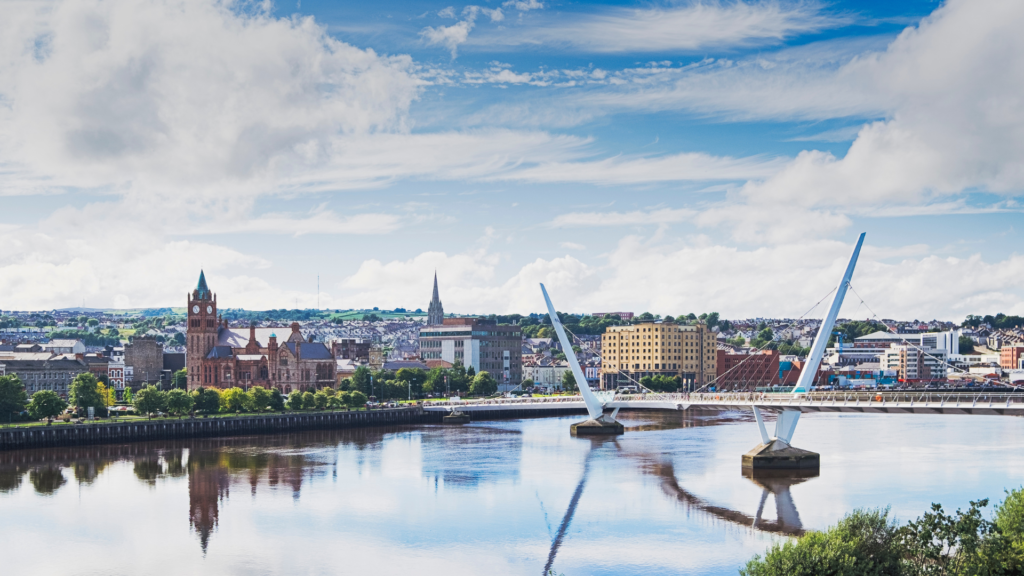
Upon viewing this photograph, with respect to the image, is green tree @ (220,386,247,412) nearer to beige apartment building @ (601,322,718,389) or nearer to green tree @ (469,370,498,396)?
green tree @ (469,370,498,396)

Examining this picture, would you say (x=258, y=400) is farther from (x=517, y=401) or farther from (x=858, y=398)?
(x=858, y=398)

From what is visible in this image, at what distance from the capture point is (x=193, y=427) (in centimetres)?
7406

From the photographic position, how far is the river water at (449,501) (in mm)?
33344

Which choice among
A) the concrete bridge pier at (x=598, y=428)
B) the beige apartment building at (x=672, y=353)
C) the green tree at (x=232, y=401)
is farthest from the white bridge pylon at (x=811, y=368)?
the beige apartment building at (x=672, y=353)

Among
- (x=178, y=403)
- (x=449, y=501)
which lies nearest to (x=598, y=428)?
(x=178, y=403)

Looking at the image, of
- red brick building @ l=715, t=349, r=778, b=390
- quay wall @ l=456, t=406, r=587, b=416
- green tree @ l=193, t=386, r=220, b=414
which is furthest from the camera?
red brick building @ l=715, t=349, r=778, b=390

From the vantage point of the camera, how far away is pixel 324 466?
5581 centimetres

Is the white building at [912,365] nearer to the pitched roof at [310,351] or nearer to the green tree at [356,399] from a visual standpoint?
the pitched roof at [310,351]

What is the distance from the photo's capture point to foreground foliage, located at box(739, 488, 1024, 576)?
22.0 meters

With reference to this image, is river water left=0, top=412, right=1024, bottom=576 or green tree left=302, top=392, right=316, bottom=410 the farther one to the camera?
green tree left=302, top=392, right=316, bottom=410

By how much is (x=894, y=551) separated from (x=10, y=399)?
205 feet

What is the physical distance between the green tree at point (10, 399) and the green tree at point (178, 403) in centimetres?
990

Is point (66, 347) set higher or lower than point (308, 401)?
higher

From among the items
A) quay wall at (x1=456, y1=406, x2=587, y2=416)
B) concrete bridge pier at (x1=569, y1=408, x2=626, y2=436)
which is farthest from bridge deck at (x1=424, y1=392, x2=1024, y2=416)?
quay wall at (x1=456, y1=406, x2=587, y2=416)
